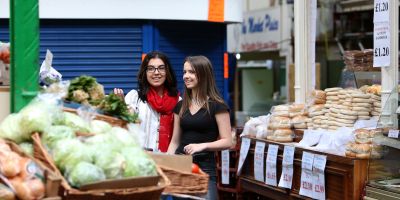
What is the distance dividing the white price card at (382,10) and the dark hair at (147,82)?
1834mm

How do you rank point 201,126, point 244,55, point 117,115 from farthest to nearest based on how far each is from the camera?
point 244,55 → point 201,126 → point 117,115

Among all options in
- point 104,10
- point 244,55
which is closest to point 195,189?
point 104,10

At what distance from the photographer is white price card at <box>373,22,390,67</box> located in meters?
6.09

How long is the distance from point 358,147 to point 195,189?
8.35 ft

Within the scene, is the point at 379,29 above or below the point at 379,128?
above

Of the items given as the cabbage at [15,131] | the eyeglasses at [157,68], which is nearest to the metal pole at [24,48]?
the cabbage at [15,131]

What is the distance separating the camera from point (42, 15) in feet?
26.0

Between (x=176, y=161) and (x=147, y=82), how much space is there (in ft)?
7.87

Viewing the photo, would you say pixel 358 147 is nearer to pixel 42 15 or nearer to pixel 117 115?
pixel 117 115

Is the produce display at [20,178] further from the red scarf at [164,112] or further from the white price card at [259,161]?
the white price card at [259,161]

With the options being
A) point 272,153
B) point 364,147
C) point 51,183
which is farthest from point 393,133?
point 51,183

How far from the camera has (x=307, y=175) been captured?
20.2 ft

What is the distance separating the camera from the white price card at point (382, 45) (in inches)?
240

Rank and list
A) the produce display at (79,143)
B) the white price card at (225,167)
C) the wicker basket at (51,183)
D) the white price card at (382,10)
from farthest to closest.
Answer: the white price card at (225,167) → the white price card at (382,10) → the produce display at (79,143) → the wicker basket at (51,183)
